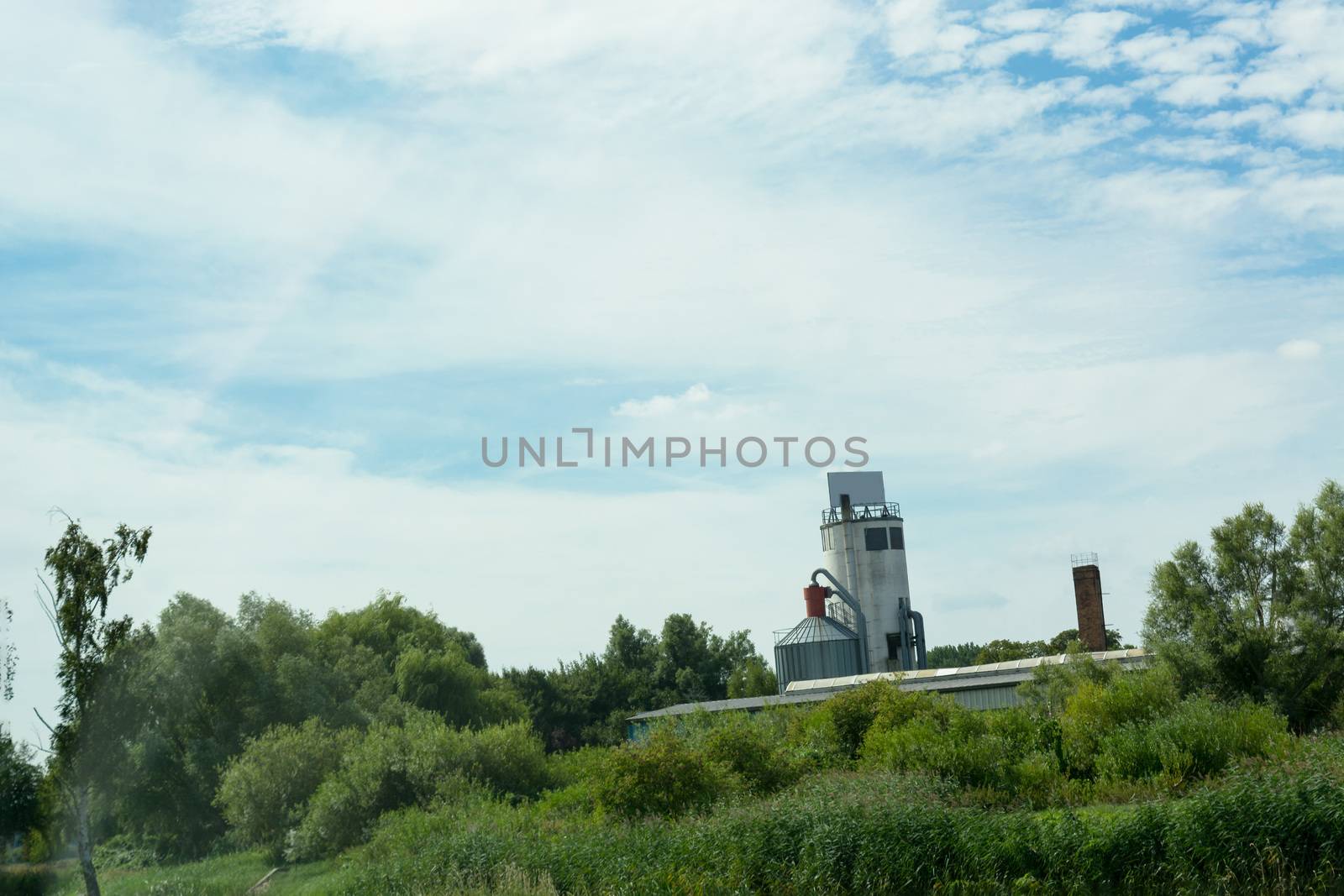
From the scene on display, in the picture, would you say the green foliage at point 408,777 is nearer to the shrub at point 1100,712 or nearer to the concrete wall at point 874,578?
the shrub at point 1100,712

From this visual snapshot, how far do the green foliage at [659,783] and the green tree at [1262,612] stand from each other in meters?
15.0

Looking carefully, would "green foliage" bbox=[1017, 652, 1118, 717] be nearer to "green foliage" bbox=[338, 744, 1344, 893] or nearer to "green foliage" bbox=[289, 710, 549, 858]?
"green foliage" bbox=[289, 710, 549, 858]

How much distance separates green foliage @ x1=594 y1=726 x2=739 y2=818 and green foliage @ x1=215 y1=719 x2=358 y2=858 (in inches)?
482

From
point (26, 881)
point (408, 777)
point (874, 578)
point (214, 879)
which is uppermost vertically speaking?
point (874, 578)

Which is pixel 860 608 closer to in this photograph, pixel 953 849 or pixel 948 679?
pixel 948 679

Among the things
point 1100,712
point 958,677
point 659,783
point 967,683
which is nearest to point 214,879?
point 659,783

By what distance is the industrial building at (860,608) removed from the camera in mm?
56719

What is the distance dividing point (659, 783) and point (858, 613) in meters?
33.6

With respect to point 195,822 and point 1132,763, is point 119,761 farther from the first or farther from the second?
point 1132,763

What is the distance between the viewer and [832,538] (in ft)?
197

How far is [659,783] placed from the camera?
25922mm

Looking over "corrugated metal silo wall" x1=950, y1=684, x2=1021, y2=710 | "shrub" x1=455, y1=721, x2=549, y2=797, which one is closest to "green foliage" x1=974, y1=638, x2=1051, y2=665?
"corrugated metal silo wall" x1=950, y1=684, x2=1021, y2=710

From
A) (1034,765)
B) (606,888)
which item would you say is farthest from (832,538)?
(606,888)

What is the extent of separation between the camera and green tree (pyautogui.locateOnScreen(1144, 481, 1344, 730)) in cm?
3222
